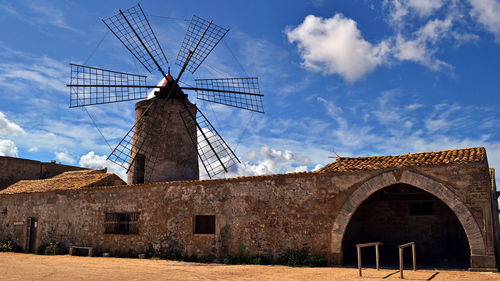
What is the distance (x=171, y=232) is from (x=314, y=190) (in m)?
5.41

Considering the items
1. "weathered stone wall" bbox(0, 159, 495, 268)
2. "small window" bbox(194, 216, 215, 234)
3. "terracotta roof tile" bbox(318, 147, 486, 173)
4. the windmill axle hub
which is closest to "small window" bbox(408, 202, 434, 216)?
"terracotta roof tile" bbox(318, 147, 486, 173)

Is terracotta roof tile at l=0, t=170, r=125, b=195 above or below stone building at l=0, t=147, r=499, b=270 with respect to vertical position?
above

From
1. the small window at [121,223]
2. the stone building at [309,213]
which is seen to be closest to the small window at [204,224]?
the stone building at [309,213]

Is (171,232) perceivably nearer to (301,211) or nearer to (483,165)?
(301,211)

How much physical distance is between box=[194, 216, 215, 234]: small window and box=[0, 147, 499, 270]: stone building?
3 cm

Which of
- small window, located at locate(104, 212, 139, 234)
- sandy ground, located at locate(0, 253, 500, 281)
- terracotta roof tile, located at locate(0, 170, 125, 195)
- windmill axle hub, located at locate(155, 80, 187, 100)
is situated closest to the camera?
sandy ground, located at locate(0, 253, 500, 281)

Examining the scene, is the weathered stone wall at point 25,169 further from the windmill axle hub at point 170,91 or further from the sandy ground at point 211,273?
the sandy ground at point 211,273

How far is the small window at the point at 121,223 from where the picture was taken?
15.2 meters

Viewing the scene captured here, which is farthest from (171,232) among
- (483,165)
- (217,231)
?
(483,165)

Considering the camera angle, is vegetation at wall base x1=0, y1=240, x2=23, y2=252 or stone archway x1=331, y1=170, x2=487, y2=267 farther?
vegetation at wall base x1=0, y1=240, x2=23, y2=252

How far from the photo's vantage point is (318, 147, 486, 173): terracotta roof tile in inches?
416

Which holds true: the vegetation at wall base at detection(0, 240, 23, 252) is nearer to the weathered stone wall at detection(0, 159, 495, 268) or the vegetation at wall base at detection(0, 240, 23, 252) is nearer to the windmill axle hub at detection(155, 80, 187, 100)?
the weathered stone wall at detection(0, 159, 495, 268)

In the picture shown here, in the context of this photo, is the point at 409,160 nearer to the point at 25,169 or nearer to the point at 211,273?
the point at 211,273

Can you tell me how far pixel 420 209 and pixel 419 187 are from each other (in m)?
3.56
